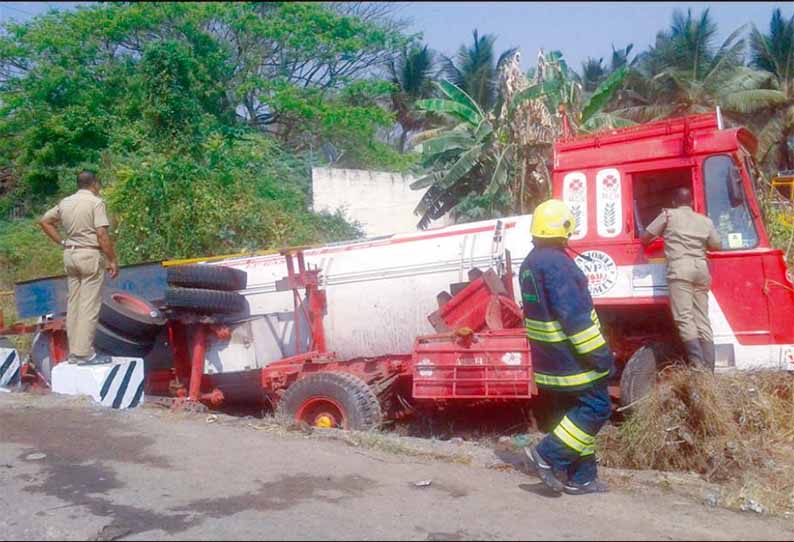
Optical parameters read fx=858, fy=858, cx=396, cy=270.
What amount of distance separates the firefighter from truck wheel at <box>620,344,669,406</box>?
2091 millimetres

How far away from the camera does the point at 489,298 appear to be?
761 cm

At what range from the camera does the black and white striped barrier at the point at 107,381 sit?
7.79 meters

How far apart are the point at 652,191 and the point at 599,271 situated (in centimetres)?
92

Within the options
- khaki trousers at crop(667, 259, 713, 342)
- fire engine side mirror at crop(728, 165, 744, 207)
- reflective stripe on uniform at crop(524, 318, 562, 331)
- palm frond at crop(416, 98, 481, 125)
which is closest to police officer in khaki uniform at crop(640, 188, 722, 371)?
khaki trousers at crop(667, 259, 713, 342)

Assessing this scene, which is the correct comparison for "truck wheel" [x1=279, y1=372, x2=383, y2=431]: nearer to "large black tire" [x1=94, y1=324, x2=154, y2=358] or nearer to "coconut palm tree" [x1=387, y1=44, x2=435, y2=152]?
"large black tire" [x1=94, y1=324, x2=154, y2=358]

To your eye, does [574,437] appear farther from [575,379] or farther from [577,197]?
[577,197]

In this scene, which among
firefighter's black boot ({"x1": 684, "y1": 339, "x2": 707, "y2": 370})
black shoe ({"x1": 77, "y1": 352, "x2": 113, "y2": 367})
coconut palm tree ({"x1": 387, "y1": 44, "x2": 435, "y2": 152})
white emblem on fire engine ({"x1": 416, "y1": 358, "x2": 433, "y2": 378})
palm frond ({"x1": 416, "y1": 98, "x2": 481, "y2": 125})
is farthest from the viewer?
coconut palm tree ({"x1": 387, "y1": 44, "x2": 435, "y2": 152})

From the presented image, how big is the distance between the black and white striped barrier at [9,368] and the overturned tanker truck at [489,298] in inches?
16.4

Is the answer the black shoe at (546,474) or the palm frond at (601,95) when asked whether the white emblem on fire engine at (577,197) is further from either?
the palm frond at (601,95)

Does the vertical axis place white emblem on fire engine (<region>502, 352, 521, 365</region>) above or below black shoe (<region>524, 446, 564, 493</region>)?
above

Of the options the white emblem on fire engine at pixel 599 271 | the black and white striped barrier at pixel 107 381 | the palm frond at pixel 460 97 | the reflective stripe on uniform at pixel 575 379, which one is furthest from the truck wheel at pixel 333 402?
the palm frond at pixel 460 97

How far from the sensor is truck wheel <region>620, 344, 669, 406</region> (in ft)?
23.5

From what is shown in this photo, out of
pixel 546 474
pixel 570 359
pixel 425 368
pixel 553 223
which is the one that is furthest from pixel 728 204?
pixel 546 474

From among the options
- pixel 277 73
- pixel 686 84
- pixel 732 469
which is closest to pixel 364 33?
pixel 277 73
